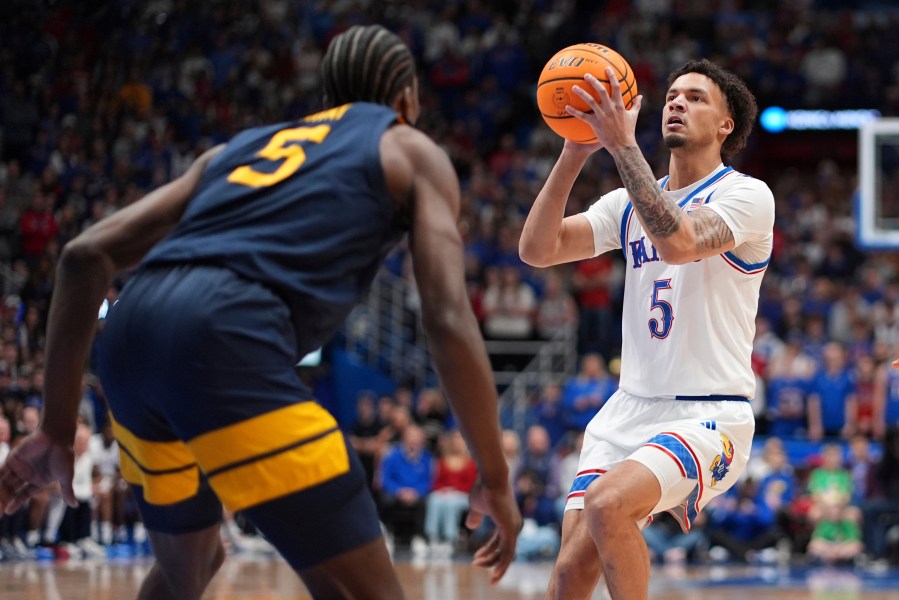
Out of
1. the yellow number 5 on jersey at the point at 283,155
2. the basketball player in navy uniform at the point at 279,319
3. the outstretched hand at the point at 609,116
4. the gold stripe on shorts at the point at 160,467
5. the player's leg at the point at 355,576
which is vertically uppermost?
Result: the outstretched hand at the point at 609,116

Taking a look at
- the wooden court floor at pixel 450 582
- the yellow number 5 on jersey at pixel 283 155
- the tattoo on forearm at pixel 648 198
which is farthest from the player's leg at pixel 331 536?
the wooden court floor at pixel 450 582

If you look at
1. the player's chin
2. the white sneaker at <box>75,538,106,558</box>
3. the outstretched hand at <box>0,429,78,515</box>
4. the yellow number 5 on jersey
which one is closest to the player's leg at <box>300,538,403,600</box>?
the outstretched hand at <box>0,429,78,515</box>

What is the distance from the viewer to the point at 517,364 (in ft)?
55.6

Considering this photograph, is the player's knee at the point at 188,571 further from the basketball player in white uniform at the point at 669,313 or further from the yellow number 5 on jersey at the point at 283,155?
the basketball player in white uniform at the point at 669,313

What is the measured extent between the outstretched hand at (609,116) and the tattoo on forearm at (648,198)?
0.17 feet

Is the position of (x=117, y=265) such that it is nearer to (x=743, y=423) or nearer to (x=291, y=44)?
(x=743, y=423)

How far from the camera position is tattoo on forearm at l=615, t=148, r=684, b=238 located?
181 inches

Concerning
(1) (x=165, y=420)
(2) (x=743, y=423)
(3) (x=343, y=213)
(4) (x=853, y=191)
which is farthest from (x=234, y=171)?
(4) (x=853, y=191)

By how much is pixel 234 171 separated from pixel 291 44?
18.7 metres

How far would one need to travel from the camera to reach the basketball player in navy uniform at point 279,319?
2.90m

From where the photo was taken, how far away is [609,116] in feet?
15.3

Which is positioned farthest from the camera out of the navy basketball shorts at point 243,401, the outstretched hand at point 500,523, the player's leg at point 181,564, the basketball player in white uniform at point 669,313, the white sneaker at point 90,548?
the white sneaker at point 90,548

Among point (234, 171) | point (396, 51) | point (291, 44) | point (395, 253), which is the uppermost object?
point (291, 44)

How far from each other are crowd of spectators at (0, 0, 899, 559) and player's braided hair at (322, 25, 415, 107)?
8586mm
